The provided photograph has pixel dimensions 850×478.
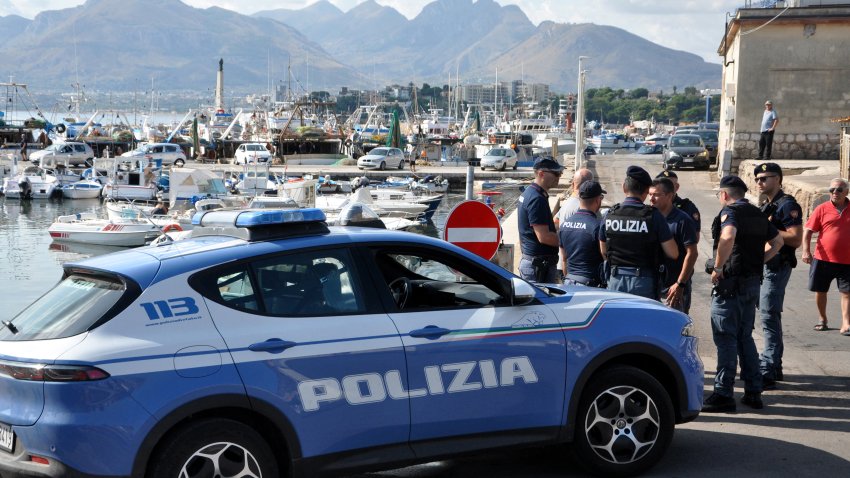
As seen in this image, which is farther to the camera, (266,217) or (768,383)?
(768,383)

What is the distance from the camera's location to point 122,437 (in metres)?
4.77

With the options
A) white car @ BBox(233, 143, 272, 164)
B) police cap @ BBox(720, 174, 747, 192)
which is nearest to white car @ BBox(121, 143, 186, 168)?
white car @ BBox(233, 143, 272, 164)

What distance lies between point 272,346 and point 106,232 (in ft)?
118

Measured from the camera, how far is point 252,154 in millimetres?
67625

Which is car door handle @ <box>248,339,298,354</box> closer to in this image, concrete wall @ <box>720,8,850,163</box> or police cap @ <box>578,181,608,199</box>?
police cap @ <box>578,181,608,199</box>

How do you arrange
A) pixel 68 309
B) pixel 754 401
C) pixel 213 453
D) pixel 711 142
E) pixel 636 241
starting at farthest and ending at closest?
pixel 711 142, pixel 754 401, pixel 636 241, pixel 68 309, pixel 213 453

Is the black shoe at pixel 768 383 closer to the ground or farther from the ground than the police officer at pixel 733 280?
closer to the ground

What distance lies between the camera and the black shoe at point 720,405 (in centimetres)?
765

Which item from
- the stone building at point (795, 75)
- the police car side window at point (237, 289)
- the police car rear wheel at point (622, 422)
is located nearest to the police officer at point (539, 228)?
the police car rear wheel at point (622, 422)

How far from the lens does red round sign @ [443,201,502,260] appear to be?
31.9ft

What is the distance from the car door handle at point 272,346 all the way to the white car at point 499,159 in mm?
56336

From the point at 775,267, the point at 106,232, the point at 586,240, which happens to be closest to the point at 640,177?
the point at 586,240

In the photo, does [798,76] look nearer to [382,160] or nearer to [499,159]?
[499,159]

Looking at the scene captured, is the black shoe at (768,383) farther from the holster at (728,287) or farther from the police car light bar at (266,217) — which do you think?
the police car light bar at (266,217)
